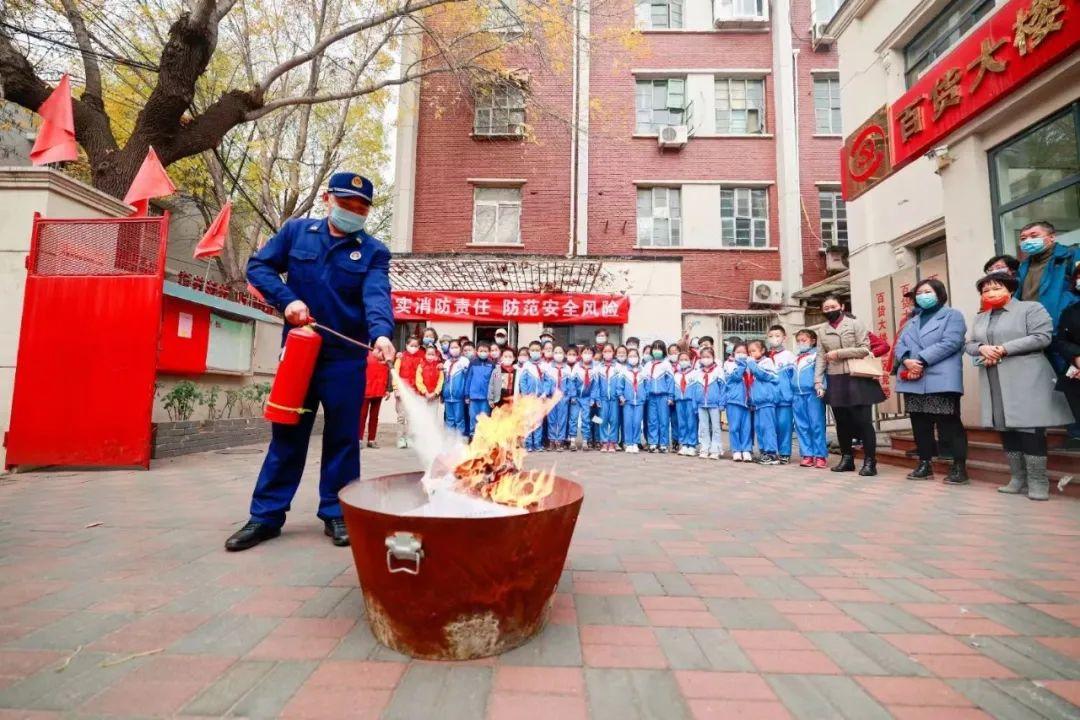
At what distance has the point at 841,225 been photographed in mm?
14508

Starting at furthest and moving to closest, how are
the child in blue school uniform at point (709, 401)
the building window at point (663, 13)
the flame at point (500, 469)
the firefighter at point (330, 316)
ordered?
the building window at point (663, 13) → the child in blue school uniform at point (709, 401) → the firefighter at point (330, 316) → the flame at point (500, 469)

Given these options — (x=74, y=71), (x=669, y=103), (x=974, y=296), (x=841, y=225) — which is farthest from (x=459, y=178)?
(x=974, y=296)

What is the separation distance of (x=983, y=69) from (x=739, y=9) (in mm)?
11627

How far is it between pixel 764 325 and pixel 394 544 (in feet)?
47.1

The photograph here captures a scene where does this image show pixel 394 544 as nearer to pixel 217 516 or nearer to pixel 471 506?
pixel 471 506

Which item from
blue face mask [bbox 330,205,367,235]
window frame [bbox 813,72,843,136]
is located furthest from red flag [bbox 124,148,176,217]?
window frame [bbox 813,72,843,136]

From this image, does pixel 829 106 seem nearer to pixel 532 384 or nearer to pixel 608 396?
pixel 608 396

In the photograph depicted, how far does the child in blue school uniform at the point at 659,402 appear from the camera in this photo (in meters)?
8.52

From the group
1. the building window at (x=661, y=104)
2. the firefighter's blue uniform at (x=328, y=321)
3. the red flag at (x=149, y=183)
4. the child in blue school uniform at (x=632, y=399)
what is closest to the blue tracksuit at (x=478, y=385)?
the child in blue school uniform at (x=632, y=399)

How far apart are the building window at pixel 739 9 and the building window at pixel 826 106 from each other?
2.65 meters

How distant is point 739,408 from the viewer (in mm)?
7672

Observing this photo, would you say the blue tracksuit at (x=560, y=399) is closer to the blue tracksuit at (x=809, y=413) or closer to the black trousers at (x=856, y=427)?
the blue tracksuit at (x=809, y=413)

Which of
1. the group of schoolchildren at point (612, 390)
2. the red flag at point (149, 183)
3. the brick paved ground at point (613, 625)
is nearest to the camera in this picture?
the brick paved ground at point (613, 625)

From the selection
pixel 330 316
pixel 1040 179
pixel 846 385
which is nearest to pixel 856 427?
pixel 846 385
